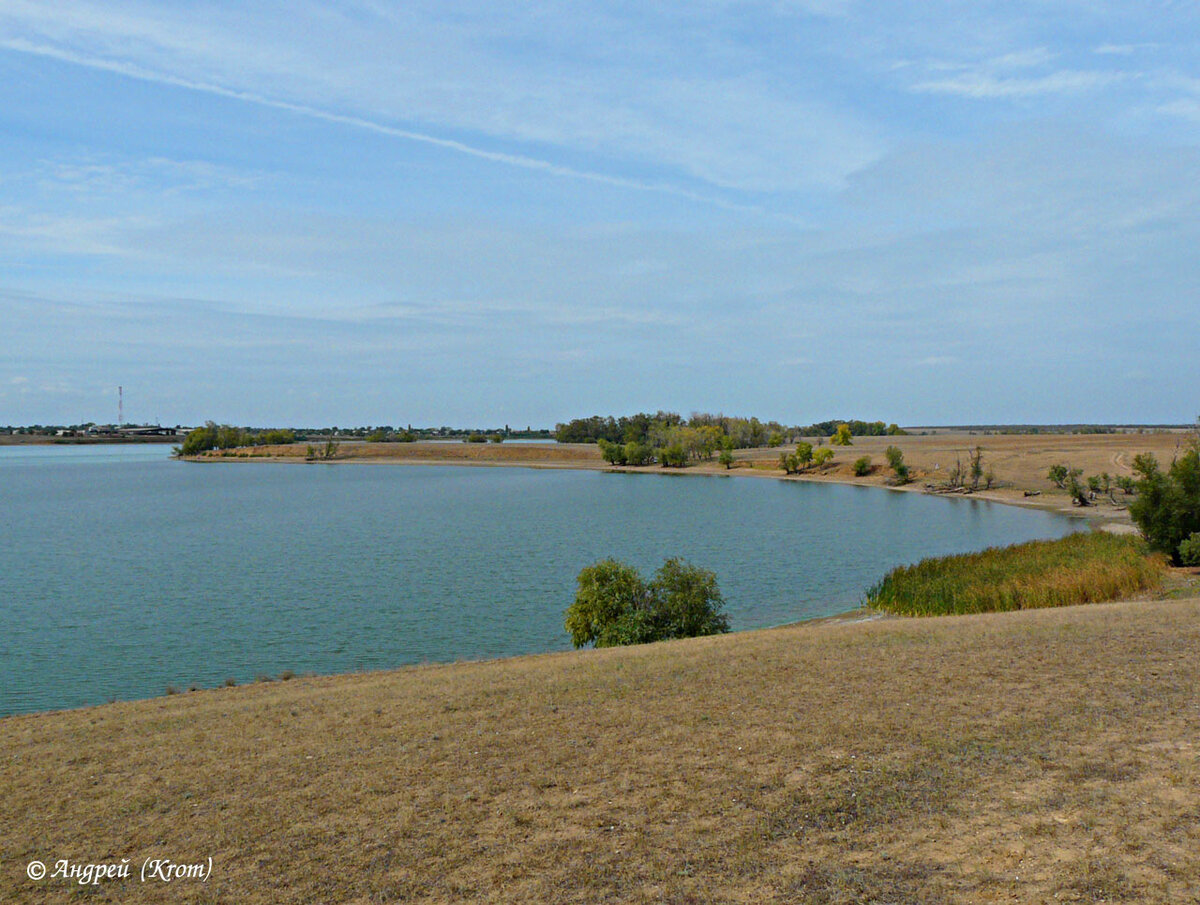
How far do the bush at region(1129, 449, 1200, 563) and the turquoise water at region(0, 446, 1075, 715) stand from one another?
10747 millimetres

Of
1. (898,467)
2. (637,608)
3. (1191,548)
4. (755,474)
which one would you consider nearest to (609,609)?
(637,608)

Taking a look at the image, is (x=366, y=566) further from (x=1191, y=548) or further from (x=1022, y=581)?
(x=1191, y=548)

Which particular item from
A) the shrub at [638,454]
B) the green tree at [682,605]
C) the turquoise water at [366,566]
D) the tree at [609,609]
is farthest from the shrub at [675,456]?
the tree at [609,609]

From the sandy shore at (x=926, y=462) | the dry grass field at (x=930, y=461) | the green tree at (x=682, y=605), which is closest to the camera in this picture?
the green tree at (x=682, y=605)

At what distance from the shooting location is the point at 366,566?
133 feet

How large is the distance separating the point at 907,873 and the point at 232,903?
5597mm

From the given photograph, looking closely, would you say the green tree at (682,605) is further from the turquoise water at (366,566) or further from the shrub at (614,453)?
the shrub at (614,453)

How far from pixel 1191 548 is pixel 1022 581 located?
644 cm

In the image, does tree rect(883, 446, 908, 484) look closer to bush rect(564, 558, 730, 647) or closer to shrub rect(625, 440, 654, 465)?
shrub rect(625, 440, 654, 465)

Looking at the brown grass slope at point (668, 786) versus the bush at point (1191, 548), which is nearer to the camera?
the brown grass slope at point (668, 786)

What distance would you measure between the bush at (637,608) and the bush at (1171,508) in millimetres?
18476

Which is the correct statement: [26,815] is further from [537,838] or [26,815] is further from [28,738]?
[537,838]

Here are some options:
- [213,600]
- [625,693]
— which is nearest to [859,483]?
[213,600]

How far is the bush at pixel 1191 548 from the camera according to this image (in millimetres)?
27203
